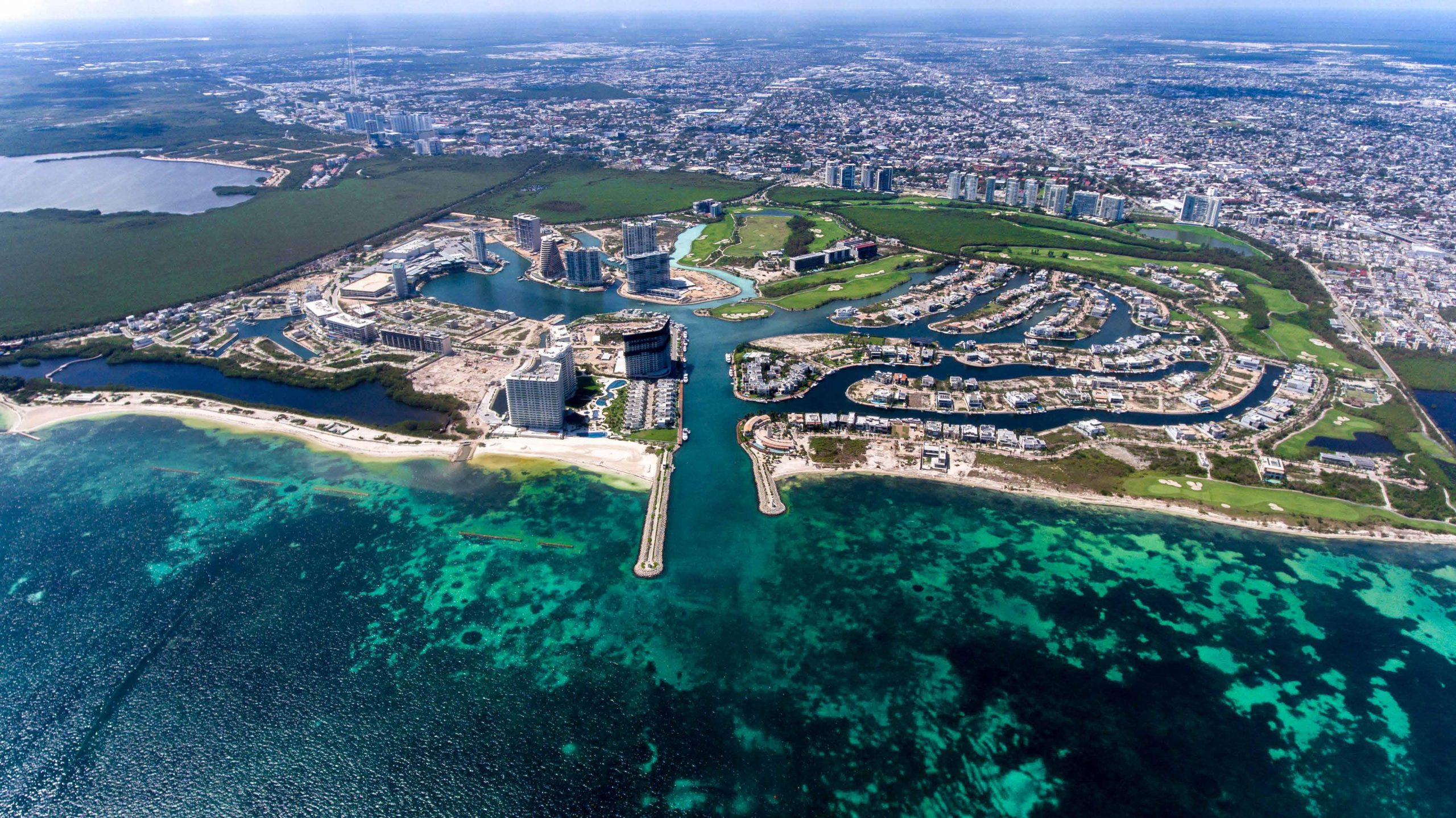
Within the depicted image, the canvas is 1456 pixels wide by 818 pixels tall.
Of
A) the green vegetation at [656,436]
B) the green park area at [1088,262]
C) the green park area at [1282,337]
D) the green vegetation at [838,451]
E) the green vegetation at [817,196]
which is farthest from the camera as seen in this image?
the green vegetation at [817,196]

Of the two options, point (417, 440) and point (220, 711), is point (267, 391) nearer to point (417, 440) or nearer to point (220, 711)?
point (417, 440)

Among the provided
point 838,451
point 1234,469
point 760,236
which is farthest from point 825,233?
point 1234,469

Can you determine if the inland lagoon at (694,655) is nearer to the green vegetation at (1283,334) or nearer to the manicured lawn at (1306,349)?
the manicured lawn at (1306,349)

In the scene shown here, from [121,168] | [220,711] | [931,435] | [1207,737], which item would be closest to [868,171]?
[931,435]

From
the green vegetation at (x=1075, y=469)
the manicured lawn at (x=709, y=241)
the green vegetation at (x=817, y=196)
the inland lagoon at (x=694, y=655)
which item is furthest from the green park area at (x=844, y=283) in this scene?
the inland lagoon at (x=694, y=655)

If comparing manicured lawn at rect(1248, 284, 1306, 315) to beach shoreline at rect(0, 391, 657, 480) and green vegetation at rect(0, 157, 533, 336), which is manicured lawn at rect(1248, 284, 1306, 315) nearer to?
beach shoreline at rect(0, 391, 657, 480)

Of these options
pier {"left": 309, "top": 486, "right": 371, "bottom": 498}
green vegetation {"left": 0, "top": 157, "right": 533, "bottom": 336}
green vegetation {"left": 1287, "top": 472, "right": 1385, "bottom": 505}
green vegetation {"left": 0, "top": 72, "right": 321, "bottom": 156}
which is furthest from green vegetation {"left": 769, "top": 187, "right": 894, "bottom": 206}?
green vegetation {"left": 0, "top": 72, "right": 321, "bottom": 156}
